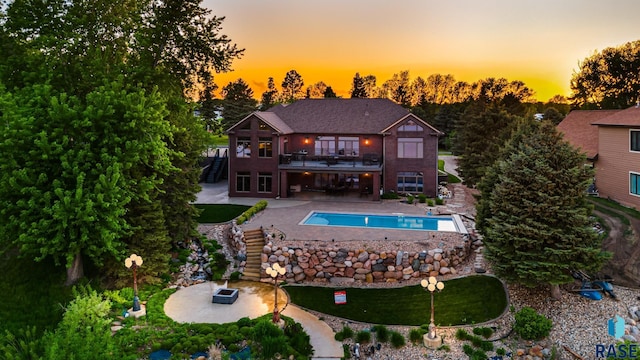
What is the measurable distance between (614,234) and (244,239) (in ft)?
59.5

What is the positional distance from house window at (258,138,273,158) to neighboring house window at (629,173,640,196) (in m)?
23.7

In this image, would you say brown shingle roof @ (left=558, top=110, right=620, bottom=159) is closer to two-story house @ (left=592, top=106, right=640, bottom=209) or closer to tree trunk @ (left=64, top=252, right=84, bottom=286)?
two-story house @ (left=592, top=106, right=640, bottom=209)


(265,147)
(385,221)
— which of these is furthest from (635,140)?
(265,147)

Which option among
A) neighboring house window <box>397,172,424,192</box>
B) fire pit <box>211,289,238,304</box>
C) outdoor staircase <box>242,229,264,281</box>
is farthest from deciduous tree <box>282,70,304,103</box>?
fire pit <box>211,289,238,304</box>

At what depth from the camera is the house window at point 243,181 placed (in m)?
30.6

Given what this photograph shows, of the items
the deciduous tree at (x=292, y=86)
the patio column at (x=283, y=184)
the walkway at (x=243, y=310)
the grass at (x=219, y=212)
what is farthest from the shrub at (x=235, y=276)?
the deciduous tree at (x=292, y=86)

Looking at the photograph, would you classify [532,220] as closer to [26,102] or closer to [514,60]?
[26,102]

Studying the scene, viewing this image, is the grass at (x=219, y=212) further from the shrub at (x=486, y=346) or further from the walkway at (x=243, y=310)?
the shrub at (x=486, y=346)

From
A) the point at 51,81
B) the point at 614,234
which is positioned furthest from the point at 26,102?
the point at 614,234

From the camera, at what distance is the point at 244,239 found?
1997 centimetres

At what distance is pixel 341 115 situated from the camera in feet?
111

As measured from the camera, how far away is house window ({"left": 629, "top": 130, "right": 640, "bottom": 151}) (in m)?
22.1

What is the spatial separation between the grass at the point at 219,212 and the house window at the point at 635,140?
24221 millimetres

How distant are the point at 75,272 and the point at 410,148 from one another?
77.9ft
